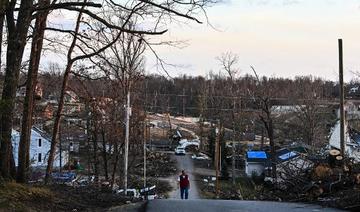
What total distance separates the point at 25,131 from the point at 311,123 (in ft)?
214

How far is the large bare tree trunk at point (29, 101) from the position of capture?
1452 cm

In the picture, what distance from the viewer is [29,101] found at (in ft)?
54.6

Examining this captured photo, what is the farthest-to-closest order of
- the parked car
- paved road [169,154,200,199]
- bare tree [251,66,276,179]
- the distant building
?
1. the parked car
2. the distant building
3. paved road [169,154,200,199]
4. bare tree [251,66,276,179]

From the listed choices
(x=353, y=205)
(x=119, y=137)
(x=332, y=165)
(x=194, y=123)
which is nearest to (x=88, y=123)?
(x=119, y=137)

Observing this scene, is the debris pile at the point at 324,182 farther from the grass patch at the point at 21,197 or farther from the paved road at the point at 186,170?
the paved road at the point at 186,170

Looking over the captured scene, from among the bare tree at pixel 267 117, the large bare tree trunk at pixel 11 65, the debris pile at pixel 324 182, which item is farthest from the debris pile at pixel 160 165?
the large bare tree trunk at pixel 11 65

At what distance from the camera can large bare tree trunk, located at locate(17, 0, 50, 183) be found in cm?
1452

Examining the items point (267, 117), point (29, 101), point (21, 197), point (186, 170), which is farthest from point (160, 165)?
point (21, 197)

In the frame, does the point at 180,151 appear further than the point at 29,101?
Yes

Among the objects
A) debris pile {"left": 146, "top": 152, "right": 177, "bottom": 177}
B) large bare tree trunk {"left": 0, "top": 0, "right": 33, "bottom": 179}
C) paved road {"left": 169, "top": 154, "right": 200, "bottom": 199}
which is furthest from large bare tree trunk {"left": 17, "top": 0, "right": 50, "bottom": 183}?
debris pile {"left": 146, "top": 152, "right": 177, "bottom": 177}

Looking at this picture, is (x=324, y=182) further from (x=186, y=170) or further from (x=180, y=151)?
(x=180, y=151)

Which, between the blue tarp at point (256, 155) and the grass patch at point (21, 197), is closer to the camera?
the grass patch at point (21, 197)

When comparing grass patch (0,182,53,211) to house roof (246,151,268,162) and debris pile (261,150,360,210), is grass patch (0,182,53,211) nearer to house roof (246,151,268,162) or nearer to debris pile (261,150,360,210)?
debris pile (261,150,360,210)

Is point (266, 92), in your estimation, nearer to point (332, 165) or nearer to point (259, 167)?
point (259, 167)
